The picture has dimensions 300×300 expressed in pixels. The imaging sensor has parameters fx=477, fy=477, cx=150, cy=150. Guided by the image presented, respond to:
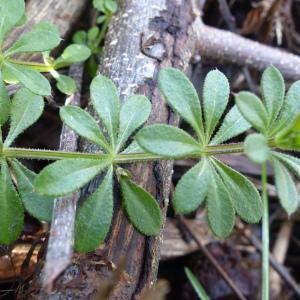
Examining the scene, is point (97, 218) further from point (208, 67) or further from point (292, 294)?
point (292, 294)

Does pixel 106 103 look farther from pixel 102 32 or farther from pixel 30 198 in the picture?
pixel 102 32

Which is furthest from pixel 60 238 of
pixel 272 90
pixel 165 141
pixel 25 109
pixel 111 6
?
pixel 111 6

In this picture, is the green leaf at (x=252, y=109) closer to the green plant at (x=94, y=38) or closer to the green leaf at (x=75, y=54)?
the green leaf at (x=75, y=54)

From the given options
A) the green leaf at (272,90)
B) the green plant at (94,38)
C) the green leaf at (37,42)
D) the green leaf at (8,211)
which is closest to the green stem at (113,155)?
the green leaf at (8,211)

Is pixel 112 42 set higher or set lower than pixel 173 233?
higher

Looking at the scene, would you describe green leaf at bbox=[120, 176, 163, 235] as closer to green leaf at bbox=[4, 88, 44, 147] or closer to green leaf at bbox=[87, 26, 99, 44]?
green leaf at bbox=[4, 88, 44, 147]

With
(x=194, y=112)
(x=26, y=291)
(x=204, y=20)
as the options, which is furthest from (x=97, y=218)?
(x=204, y=20)
